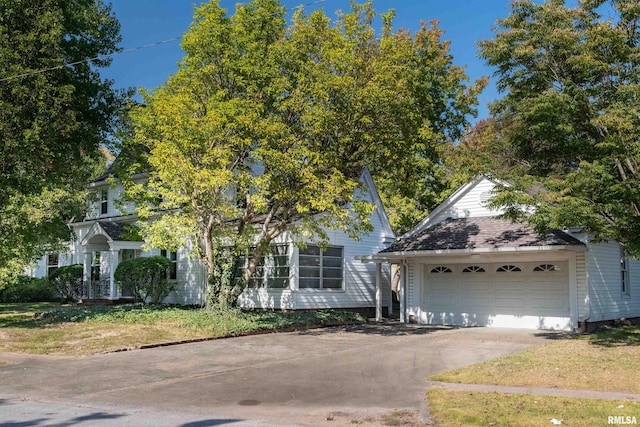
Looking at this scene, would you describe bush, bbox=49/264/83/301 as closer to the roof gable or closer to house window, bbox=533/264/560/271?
the roof gable

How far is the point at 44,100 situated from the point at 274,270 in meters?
10.2

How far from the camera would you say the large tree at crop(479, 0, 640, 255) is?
12680mm

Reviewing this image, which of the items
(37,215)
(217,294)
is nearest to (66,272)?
(37,215)

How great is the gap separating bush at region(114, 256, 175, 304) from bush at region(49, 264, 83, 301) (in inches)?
226

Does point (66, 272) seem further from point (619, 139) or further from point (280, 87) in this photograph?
point (619, 139)

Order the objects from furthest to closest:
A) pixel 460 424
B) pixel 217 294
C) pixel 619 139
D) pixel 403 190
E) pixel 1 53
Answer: pixel 403 190 < pixel 217 294 < pixel 1 53 < pixel 619 139 < pixel 460 424

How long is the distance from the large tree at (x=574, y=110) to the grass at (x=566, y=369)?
8.20 feet

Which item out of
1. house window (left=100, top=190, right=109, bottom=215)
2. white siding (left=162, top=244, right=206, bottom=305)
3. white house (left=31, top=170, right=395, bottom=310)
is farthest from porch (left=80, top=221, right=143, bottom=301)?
house window (left=100, top=190, right=109, bottom=215)

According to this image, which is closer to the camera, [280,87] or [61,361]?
[61,361]

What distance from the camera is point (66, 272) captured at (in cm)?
2994

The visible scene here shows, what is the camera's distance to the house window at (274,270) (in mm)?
22703

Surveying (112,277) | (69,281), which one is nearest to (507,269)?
(112,277)

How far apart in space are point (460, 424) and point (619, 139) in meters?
8.14

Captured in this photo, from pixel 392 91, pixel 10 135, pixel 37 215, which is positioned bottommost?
pixel 37 215
